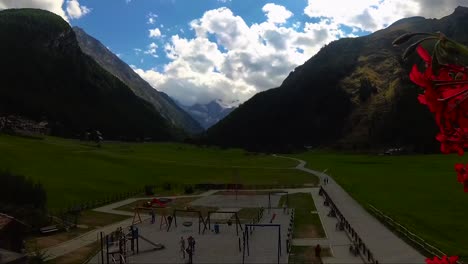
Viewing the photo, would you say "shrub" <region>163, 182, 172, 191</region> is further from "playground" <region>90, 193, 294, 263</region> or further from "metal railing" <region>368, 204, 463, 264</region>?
"metal railing" <region>368, 204, 463, 264</region>

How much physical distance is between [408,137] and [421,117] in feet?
37.0

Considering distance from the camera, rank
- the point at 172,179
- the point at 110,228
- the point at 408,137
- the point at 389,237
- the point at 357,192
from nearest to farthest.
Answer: the point at 389,237
the point at 110,228
the point at 357,192
the point at 172,179
the point at 408,137

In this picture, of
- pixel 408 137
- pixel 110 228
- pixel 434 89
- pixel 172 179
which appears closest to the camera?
pixel 434 89

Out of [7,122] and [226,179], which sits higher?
[7,122]

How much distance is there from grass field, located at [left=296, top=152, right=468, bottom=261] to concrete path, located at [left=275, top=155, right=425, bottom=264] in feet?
6.55

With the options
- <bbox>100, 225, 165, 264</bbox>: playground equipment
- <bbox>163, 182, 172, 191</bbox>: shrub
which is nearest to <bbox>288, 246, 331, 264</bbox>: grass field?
<bbox>100, 225, 165, 264</bbox>: playground equipment

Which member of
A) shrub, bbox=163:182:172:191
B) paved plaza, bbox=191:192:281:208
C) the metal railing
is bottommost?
paved plaza, bbox=191:192:281:208

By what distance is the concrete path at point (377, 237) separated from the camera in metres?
30.8

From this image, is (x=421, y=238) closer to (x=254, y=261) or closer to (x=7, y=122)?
(x=254, y=261)

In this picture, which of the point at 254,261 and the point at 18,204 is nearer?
the point at 254,261

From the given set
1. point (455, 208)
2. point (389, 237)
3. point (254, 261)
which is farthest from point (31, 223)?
point (455, 208)

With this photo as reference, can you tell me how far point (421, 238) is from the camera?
34969mm

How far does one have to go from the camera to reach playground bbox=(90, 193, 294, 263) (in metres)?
35.7

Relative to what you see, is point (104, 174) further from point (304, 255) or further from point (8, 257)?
point (304, 255)
